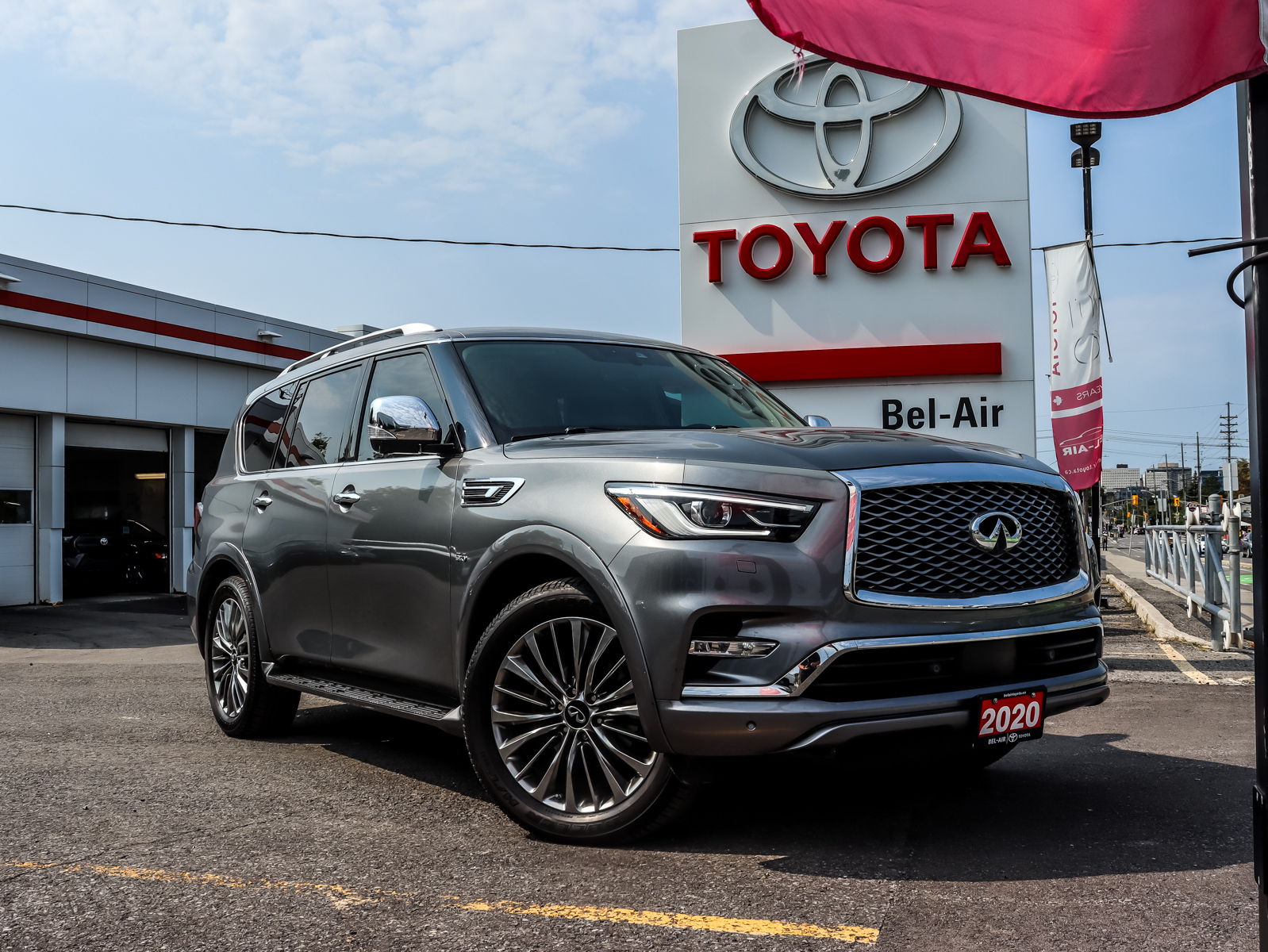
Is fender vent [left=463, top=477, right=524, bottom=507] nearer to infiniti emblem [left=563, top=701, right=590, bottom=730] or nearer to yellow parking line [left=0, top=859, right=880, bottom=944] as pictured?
infiniti emblem [left=563, top=701, right=590, bottom=730]

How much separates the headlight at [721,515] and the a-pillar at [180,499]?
18.9 metres

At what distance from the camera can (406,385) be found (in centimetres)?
521

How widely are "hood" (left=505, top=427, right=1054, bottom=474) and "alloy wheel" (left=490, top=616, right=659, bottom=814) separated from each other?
626 millimetres

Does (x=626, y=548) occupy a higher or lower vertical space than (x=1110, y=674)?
higher

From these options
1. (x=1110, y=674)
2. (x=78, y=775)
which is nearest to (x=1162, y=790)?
(x=1110, y=674)

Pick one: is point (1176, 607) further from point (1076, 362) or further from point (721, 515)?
point (721, 515)

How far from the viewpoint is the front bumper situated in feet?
11.1

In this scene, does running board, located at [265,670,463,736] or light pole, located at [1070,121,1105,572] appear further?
light pole, located at [1070,121,1105,572]

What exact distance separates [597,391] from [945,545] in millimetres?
1797

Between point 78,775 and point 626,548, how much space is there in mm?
3214

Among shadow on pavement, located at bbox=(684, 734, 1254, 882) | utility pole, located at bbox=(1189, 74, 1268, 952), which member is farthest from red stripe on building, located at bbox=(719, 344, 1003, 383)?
utility pole, located at bbox=(1189, 74, 1268, 952)

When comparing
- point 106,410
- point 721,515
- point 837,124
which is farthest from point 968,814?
point 106,410

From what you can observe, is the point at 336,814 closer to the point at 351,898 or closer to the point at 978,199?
the point at 351,898

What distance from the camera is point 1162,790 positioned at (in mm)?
4703
